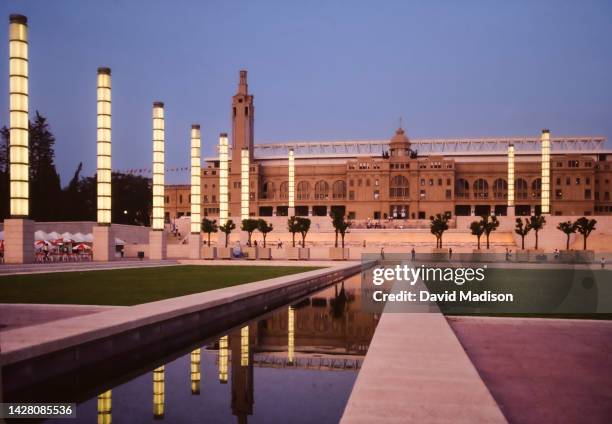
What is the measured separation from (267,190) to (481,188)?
36185 mm

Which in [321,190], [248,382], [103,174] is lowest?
[248,382]

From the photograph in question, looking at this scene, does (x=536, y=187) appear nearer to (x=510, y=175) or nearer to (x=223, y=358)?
(x=510, y=175)

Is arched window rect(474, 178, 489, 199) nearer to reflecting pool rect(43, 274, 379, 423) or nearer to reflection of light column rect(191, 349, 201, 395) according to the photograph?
reflecting pool rect(43, 274, 379, 423)

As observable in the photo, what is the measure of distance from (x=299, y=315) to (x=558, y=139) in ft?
337

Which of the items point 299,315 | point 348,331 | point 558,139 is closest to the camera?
point 348,331

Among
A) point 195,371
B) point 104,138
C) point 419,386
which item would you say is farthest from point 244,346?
point 104,138

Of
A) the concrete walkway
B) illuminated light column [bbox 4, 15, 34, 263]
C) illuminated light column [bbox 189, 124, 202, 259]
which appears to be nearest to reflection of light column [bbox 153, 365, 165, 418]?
the concrete walkway

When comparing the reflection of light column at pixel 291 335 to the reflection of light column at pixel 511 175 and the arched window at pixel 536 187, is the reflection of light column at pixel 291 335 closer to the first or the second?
the reflection of light column at pixel 511 175

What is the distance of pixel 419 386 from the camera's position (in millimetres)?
6805

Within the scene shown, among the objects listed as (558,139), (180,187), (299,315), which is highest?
(558,139)

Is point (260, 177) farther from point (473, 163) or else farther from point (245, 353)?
point (245, 353)

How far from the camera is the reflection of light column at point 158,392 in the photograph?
23.6 feet

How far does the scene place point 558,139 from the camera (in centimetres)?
10756

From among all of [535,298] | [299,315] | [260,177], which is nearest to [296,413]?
[299,315]
